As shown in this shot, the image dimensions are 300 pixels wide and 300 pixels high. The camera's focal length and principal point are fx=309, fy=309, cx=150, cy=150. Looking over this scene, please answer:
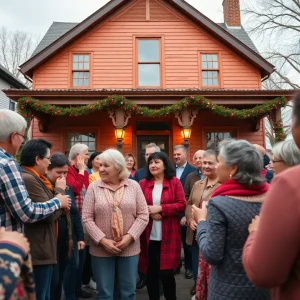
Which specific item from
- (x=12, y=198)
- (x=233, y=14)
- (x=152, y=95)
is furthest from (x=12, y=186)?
(x=233, y=14)

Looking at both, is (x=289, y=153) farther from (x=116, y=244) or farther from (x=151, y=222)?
(x=151, y=222)

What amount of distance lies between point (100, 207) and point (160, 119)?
906 centimetres

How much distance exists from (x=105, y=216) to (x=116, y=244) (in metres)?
0.31

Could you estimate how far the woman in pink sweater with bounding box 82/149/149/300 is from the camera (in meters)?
3.23

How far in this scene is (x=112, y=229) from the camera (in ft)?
10.8

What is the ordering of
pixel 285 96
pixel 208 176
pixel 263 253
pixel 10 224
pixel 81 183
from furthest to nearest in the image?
1. pixel 285 96
2. pixel 81 183
3. pixel 208 176
4. pixel 10 224
5. pixel 263 253

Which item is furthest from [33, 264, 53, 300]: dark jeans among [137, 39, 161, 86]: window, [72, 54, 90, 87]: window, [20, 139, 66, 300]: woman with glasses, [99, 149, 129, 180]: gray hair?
[72, 54, 90, 87]: window

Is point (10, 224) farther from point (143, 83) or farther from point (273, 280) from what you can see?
point (143, 83)

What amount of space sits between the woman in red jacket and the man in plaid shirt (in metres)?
1.77

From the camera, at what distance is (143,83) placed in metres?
12.5

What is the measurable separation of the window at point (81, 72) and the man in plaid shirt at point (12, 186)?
10582 millimetres

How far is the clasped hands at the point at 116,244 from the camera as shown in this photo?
3.18 metres

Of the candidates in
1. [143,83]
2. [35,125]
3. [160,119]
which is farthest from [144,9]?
[35,125]

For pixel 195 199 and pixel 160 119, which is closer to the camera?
pixel 195 199
